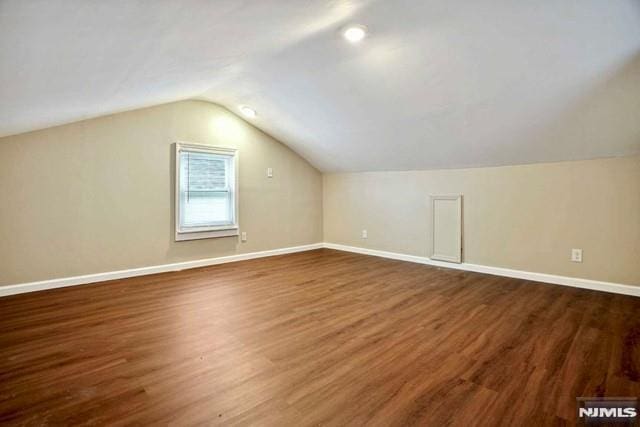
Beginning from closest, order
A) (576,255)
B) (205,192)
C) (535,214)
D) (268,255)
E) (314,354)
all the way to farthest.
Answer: (314,354)
(576,255)
(535,214)
(205,192)
(268,255)

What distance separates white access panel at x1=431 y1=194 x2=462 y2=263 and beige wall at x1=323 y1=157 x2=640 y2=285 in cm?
10

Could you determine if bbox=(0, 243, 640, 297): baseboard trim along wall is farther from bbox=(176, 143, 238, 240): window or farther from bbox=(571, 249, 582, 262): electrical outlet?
bbox=(176, 143, 238, 240): window

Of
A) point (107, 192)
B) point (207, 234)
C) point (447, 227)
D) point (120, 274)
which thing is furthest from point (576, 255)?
point (107, 192)

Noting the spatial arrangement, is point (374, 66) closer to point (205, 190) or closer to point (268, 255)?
point (205, 190)

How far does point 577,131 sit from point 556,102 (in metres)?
0.48

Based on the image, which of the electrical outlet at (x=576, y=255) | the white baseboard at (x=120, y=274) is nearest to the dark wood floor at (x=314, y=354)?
the white baseboard at (x=120, y=274)

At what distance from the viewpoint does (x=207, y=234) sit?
15.6 ft

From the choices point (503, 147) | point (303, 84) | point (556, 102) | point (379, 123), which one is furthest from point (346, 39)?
point (503, 147)

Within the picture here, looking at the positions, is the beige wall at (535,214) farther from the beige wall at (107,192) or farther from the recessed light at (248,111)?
the beige wall at (107,192)

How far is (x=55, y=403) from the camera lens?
167 cm

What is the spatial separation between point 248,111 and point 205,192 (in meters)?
1.32

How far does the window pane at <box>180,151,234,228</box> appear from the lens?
4.55 metres

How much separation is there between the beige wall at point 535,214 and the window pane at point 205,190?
7.83 ft

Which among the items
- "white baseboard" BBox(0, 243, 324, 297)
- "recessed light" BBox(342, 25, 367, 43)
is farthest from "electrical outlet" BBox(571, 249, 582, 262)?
"white baseboard" BBox(0, 243, 324, 297)
